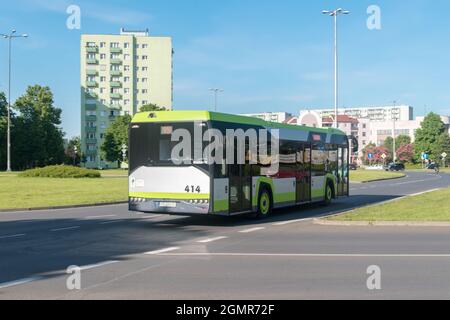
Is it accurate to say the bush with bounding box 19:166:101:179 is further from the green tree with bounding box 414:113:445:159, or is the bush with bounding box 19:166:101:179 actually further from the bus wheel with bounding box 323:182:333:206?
the green tree with bounding box 414:113:445:159

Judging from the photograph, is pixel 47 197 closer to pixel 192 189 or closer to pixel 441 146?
pixel 192 189

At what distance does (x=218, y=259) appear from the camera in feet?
33.3

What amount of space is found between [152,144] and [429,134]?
111m

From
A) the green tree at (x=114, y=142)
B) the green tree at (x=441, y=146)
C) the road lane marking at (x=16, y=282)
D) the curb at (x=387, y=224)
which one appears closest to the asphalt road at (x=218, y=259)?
the road lane marking at (x=16, y=282)

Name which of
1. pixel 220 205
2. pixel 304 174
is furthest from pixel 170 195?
pixel 304 174

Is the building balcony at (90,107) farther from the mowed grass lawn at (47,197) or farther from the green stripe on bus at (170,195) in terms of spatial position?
the green stripe on bus at (170,195)

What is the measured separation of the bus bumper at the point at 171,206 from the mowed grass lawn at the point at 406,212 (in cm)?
404

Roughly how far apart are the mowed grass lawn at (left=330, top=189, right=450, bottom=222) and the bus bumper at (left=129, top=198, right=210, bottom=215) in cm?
404

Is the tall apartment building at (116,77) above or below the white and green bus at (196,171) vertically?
above

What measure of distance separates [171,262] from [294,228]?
611 cm

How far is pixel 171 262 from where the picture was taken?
32.2 ft

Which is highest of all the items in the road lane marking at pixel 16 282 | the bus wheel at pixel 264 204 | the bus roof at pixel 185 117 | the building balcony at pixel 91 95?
the building balcony at pixel 91 95

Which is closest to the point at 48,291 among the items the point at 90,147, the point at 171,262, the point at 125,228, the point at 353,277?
the point at 171,262

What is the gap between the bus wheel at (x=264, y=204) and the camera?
17422 millimetres
